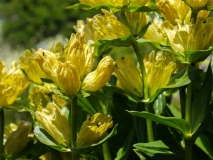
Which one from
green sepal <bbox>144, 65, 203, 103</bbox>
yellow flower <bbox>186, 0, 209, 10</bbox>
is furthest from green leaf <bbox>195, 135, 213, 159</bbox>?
yellow flower <bbox>186, 0, 209, 10</bbox>

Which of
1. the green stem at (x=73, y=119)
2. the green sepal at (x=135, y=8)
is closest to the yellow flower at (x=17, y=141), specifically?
the green stem at (x=73, y=119)

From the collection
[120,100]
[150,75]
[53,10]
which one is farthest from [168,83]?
[53,10]

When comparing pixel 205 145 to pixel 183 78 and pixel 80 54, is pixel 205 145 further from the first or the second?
pixel 80 54

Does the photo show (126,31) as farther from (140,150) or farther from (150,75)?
(140,150)

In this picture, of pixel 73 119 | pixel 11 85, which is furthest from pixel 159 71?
pixel 11 85

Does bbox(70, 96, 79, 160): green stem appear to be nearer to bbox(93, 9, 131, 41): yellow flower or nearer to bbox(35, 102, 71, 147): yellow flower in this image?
bbox(35, 102, 71, 147): yellow flower

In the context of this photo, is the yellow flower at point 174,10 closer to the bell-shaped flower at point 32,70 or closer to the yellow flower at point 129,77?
the yellow flower at point 129,77
